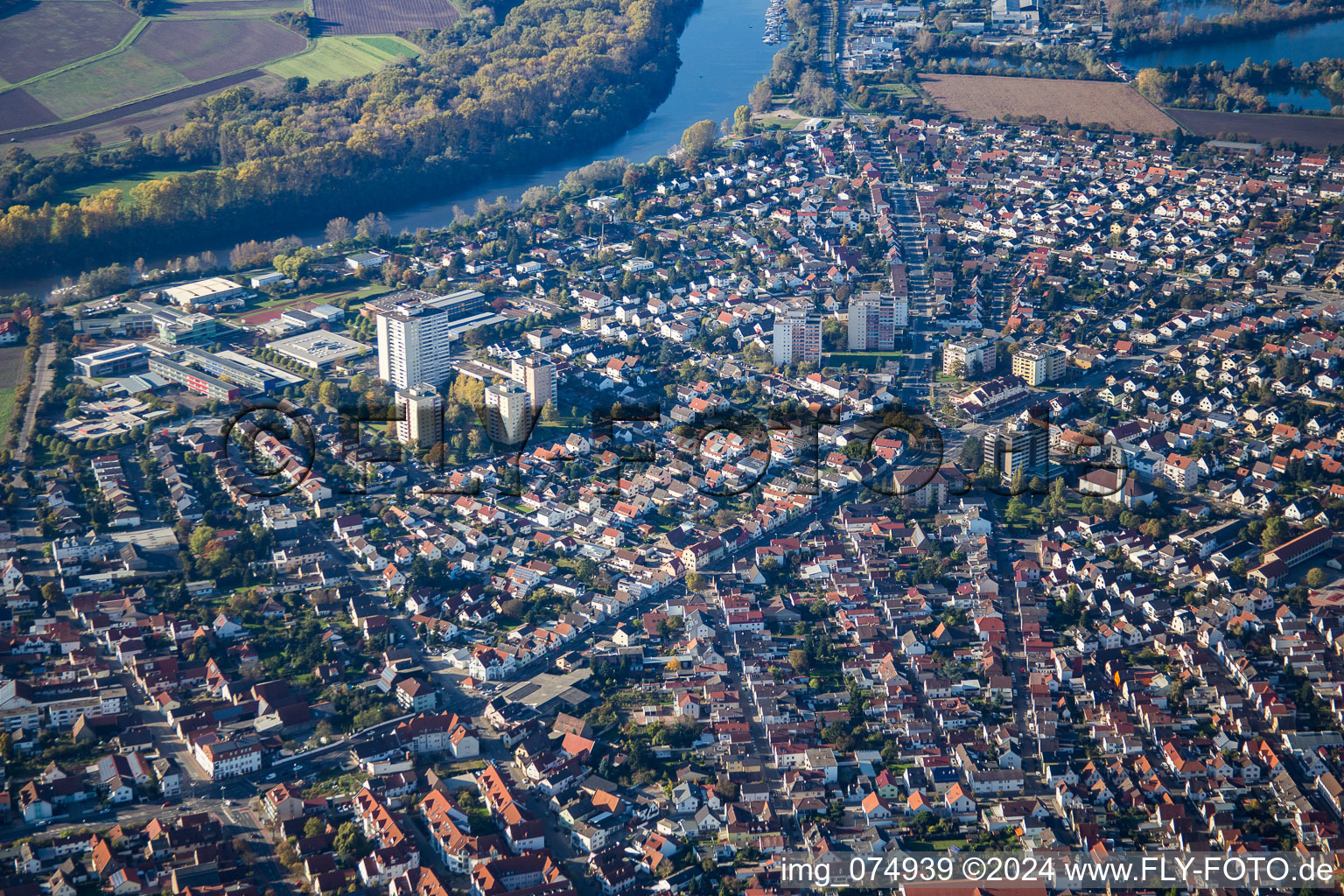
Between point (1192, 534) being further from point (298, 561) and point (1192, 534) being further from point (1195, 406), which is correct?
point (298, 561)

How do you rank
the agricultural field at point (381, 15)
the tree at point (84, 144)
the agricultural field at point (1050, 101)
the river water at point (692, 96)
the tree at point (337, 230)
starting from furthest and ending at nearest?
the agricultural field at point (381, 15) → the agricultural field at point (1050, 101) → the river water at point (692, 96) → the tree at point (84, 144) → the tree at point (337, 230)

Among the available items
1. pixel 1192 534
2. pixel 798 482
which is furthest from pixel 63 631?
pixel 1192 534

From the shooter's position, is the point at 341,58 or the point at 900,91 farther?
the point at 341,58

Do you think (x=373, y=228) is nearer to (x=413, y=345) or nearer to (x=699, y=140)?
(x=699, y=140)

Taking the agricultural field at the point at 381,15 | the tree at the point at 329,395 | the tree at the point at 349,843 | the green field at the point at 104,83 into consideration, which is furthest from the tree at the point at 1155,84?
the tree at the point at 349,843

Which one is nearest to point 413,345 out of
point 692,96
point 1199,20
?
point 692,96

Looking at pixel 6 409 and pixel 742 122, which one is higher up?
pixel 742 122

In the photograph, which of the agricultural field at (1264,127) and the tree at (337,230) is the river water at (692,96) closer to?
the tree at (337,230)
